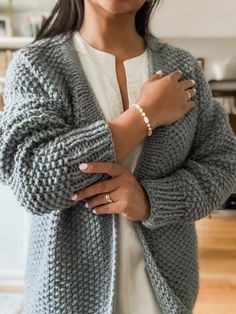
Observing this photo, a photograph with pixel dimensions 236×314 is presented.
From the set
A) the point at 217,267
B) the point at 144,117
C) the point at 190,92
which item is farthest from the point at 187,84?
the point at 217,267

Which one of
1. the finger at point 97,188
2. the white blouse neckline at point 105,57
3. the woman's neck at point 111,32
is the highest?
the woman's neck at point 111,32

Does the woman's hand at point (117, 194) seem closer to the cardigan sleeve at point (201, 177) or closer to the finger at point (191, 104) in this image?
the cardigan sleeve at point (201, 177)

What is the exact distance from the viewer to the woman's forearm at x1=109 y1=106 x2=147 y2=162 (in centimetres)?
66

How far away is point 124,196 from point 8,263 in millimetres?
1754

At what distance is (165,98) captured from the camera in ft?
2.37

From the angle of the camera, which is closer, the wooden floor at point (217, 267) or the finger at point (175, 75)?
the finger at point (175, 75)

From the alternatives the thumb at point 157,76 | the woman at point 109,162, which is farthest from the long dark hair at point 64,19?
the thumb at point 157,76

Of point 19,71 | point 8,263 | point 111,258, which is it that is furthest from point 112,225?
point 8,263

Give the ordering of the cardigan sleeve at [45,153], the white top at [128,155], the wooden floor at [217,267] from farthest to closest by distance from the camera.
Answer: the wooden floor at [217,267] → the white top at [128,155] → the cardigan sleeve at [45,153]

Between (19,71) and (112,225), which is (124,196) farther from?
(19,71)

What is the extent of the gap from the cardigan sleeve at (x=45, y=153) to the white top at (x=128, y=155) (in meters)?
0.10

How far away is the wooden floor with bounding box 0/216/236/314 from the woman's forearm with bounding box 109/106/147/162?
1.51m

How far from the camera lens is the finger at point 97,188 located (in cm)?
65

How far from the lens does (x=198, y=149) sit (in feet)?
2.55
